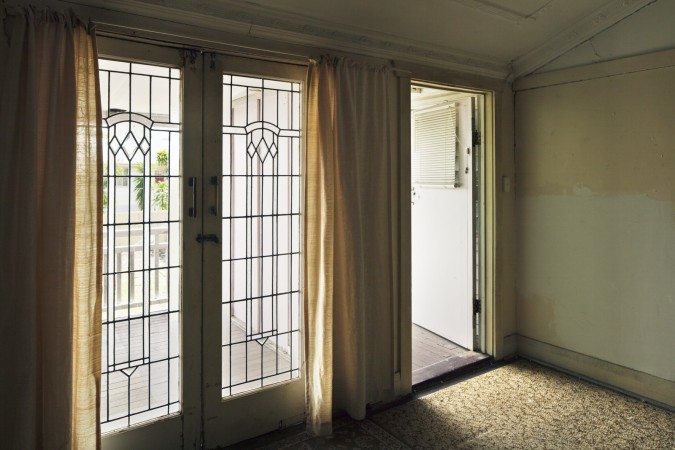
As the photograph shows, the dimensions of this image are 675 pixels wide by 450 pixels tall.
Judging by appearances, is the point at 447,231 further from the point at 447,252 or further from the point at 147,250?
the point at 147,250

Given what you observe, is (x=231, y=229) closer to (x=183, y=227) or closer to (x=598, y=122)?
(x=183, y=227)

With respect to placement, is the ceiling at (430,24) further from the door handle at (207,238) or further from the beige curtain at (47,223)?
the door handle at (207,238)

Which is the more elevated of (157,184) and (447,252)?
(157,184)

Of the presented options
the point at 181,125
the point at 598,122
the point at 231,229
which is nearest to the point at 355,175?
the point at 231,229

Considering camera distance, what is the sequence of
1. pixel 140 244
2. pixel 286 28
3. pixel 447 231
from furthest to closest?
pixel 447 231 → pixel 286 28 → pixel 140 244

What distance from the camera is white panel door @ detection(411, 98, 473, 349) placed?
379 centimetres

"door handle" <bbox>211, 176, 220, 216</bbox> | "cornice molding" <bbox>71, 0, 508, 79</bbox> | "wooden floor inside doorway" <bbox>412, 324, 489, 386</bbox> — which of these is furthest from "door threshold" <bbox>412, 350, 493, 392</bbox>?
"cornice molding" <bbox>71, 0, 508, 79</bbox>

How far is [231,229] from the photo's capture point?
2479 mm

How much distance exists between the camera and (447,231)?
13.2 feet

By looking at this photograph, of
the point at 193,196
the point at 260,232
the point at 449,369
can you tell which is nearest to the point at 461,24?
the point at 260,232

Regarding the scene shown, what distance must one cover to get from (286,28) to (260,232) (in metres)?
1.14

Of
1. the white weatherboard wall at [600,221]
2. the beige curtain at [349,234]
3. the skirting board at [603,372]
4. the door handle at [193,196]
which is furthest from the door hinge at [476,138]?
the door handle at [193,196]

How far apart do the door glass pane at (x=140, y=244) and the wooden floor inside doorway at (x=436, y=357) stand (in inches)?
71.1

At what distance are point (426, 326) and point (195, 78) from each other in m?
3.10
